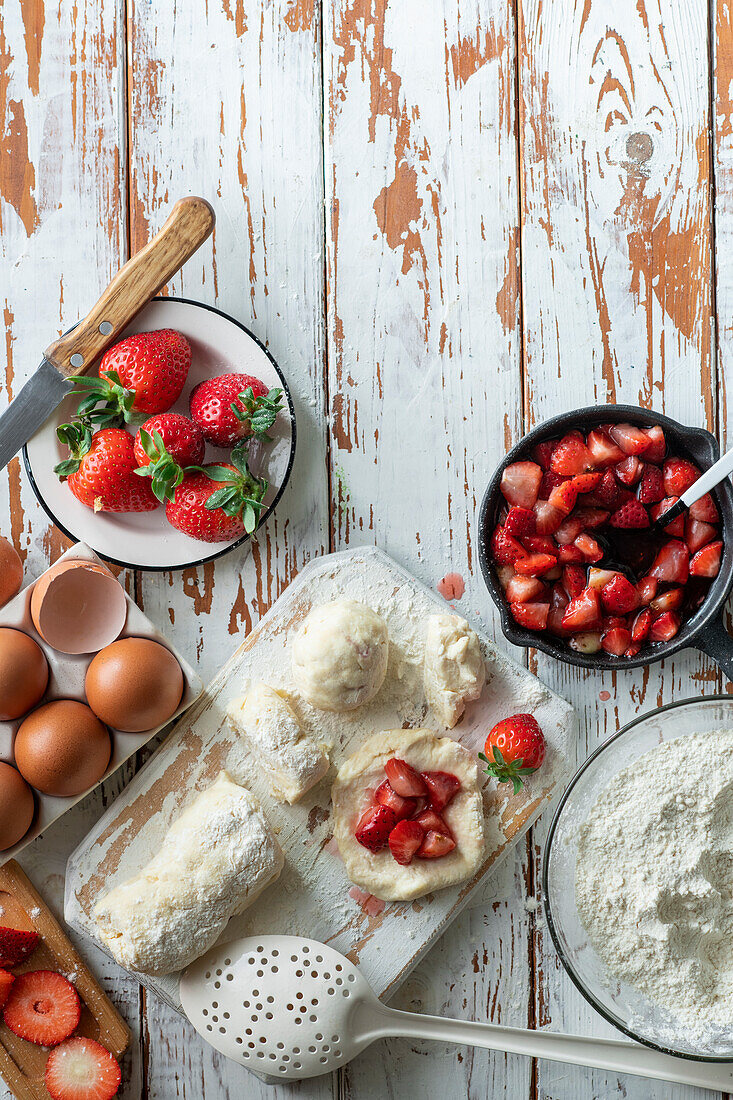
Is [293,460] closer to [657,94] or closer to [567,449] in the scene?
[567,449]

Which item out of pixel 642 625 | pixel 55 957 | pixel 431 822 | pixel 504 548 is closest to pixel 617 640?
pixel 642 625

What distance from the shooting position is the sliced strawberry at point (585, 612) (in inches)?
62.6

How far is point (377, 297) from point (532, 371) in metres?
0.33

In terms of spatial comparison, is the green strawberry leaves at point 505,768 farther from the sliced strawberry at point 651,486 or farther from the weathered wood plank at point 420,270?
the sliced strawberry at point 651,486

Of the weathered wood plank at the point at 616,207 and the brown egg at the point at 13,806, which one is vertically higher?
the weathered wood plank at the point at 616,207

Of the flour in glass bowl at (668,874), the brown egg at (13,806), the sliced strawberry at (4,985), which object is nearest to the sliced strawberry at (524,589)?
the flour in glass bowl at (668,874)

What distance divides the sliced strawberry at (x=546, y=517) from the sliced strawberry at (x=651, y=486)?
153 mm

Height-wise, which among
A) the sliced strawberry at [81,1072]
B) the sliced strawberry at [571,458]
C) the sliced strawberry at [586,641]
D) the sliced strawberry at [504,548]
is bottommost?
the sliced strawberry at [81,1072]

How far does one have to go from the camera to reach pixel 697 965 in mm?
1537

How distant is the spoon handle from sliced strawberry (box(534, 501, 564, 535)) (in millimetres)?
874

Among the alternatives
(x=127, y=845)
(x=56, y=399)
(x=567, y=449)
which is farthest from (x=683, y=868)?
(x=56, y=399)

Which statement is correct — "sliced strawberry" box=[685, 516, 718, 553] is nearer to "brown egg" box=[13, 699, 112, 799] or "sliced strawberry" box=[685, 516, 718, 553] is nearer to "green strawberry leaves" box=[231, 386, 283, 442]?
"green strawberry leaves" box=[231, 386, 283, 442]

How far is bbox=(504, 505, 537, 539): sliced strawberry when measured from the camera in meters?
1.59

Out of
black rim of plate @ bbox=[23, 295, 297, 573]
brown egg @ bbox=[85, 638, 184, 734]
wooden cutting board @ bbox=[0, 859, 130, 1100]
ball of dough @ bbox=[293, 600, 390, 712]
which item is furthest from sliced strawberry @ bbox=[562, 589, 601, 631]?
wooden cutting board @ bbox=[0, 859, 130, 1100]
